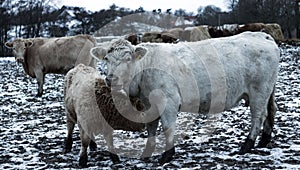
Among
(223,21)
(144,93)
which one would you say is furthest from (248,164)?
(223,21)

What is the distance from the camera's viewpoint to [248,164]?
5.13m

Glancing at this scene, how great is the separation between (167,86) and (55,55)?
8012mm

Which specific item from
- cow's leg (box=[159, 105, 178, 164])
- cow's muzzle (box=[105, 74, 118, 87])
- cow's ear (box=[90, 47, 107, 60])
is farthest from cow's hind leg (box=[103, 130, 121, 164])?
cow's ear (box=[90, 47, 107, 60])

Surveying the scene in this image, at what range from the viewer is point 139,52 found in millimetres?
5086

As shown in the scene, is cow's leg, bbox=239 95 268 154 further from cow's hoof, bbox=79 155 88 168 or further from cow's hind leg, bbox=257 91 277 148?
cow's hoof, bbox=79 155 88 168

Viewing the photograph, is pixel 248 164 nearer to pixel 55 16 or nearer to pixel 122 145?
pixel 122 145

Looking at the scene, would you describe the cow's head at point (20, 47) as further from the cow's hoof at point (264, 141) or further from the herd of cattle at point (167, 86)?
the cow's hoof at point (264, 141)

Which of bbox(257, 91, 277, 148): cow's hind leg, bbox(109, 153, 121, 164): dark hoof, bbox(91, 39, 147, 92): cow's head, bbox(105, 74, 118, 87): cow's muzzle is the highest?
bbox(91, 39, 147, 92): cow's head

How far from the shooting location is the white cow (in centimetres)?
527

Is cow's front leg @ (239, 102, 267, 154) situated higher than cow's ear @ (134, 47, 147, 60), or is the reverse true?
cow's ear @ (134, 47, 147, 60)

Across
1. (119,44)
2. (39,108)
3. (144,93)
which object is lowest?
(39,108)

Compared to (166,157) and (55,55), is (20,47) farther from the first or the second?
(166,157)

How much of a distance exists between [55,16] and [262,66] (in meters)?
49.0

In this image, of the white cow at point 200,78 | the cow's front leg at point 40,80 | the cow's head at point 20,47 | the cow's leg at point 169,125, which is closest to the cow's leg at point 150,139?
the white cow at point 200,78
